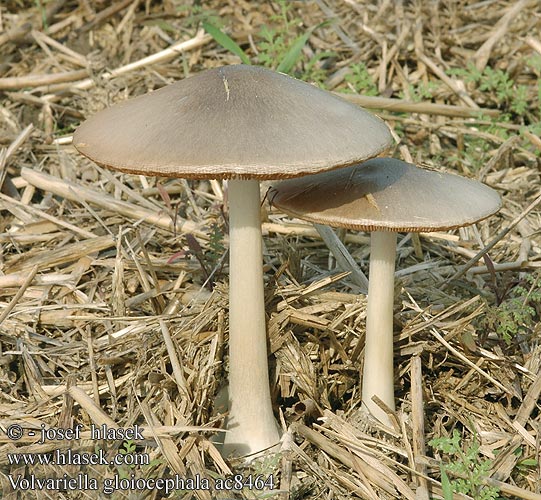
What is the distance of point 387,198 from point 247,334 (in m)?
0.83

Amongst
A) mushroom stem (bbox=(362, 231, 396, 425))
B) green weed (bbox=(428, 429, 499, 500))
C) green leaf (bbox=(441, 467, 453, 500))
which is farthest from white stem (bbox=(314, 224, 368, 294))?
green leaf (bbox=(441, 467, 453, 500))

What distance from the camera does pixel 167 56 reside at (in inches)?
236

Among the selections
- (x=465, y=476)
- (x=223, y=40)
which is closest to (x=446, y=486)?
(x=465, y=476)

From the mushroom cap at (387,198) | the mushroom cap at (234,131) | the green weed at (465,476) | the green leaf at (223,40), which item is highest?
the mushroom cap at (234,131)

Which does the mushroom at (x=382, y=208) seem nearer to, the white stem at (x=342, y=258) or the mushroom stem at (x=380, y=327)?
the mushroom stem at (x=380, y=327)

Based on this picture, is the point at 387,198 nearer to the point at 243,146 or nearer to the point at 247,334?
the point at 243,146

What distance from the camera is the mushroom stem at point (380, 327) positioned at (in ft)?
10.6

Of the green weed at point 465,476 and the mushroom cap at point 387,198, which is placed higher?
the mushroom cap at point 387,198

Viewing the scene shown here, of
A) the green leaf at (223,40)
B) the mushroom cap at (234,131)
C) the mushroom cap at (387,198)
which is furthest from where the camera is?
the green leaf at (223,40)

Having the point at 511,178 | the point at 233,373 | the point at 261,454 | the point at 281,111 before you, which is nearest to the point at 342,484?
the point at 261,454

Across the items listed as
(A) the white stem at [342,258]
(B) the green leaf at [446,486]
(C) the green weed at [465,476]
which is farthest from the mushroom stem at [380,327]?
(A) the white stem at [342,258]

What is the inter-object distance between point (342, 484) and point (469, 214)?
125 centimetres

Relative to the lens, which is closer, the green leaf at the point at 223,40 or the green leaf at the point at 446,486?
the green leaf at the point at 446,486

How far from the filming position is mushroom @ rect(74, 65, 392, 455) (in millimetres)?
2564
